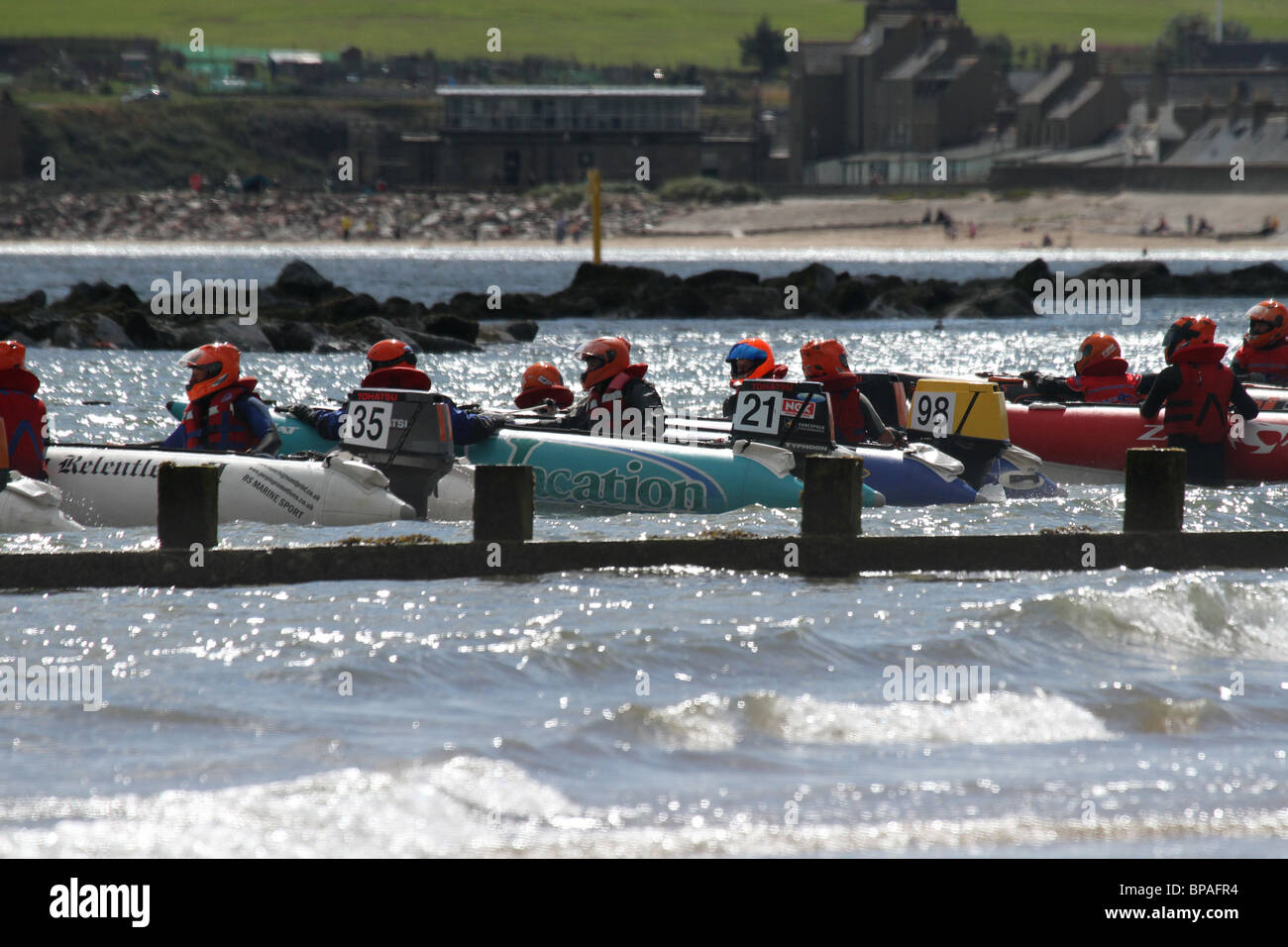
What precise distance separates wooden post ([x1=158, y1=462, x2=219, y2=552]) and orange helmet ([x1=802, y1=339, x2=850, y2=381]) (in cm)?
595

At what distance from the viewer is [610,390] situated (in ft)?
46.0

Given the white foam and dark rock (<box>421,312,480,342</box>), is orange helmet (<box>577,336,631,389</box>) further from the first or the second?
dark rock (<box>421,312,480,342</box>)

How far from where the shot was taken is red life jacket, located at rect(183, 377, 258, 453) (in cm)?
1275

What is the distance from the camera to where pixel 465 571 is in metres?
9.06

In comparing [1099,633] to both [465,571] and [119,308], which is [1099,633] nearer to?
[465,571]

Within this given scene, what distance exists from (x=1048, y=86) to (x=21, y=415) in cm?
10577

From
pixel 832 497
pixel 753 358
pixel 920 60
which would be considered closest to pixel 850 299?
pixel 753 358

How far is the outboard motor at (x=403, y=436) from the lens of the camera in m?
12.4

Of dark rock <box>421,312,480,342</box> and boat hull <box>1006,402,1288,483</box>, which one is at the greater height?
dark rock <box>421,312,480,342</box>

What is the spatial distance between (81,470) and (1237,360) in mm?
11050

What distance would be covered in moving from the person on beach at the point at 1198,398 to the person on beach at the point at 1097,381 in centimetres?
179

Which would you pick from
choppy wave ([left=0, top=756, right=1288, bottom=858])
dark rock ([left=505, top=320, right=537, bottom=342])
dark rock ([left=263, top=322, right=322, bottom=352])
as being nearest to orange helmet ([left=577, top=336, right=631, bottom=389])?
choppy wave ([left=0, top=756, right=1288, bottom=858])

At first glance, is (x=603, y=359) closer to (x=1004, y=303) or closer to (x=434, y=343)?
(x=434, y=343)

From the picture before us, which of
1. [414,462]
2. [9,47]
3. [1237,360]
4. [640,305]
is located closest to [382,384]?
[414,462]
